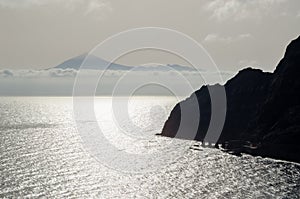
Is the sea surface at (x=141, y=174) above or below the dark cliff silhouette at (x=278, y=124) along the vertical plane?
below

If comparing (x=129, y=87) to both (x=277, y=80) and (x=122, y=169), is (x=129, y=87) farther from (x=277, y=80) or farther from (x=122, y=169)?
(x=277, y=80)

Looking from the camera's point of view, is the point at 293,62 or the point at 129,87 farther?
the point at 293,62

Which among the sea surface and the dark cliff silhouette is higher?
the dark cliff silhouette

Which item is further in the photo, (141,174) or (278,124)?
(278,124)

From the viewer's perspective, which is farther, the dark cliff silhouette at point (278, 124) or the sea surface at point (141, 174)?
the dark cliff silhouette at point (278, 124)

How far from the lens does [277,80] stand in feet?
582

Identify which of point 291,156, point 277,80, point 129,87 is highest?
point 277,80

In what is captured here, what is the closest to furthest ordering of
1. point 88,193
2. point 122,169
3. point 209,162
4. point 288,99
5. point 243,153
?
point 88,193 < point 122,169 < point 209,162 < point 243,153 < point 288,99

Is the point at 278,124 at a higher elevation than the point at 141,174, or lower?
higher

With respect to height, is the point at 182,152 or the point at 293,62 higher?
the point at 293,62

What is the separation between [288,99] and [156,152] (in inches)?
2527

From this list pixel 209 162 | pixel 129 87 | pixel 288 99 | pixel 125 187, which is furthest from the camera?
pixel 288 99

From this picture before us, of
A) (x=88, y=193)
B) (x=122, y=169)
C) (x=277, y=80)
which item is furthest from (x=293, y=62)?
(x=88, y=193)

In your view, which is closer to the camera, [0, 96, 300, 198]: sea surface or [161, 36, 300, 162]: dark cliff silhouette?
[0, 96, 300, 198]: sea surface
